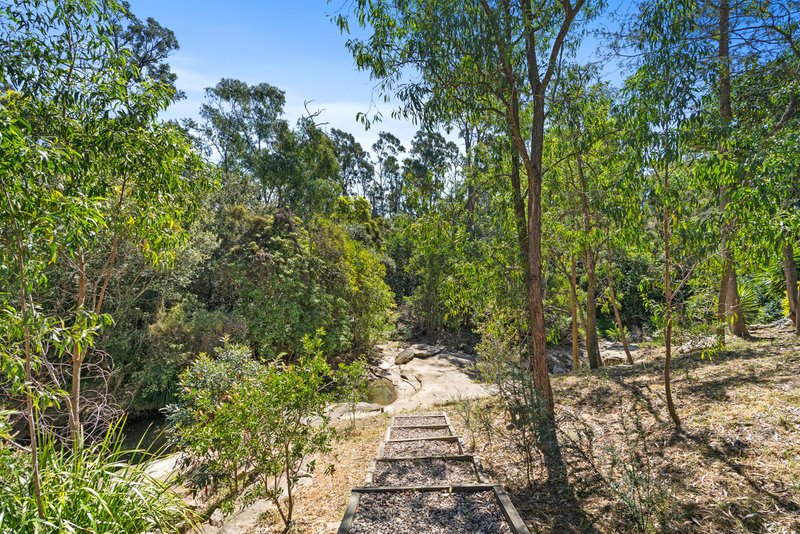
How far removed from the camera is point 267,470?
2.99 meters

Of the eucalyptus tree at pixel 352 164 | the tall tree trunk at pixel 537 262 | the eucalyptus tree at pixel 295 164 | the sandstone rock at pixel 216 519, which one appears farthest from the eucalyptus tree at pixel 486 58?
the eucalyptus tree at pixel 352 164

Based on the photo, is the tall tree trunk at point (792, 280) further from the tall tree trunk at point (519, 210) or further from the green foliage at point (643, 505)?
the green foliage at point (643, 505)

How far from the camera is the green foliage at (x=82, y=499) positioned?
2164 mm

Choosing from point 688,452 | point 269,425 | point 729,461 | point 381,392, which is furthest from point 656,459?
point 381,392

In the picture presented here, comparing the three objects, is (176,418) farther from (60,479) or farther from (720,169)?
(720,169)

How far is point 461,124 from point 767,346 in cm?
599

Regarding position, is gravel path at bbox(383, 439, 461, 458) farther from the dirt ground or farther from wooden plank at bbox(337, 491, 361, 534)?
wooden plank at bbox(337, 491, 361, 534)

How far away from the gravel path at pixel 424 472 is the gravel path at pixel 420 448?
0.22m

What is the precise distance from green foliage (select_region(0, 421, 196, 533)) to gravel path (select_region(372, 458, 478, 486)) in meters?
1.78

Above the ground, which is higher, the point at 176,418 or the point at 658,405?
the point at 176,418

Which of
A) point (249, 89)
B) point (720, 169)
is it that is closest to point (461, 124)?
point (720, 169)

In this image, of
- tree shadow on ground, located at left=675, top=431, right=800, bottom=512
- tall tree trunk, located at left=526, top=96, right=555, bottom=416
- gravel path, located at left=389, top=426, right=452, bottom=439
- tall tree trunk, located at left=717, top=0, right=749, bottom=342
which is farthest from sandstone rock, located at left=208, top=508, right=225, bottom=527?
tall tree trunk, located at left=717, top=0, right=749, bottom=342

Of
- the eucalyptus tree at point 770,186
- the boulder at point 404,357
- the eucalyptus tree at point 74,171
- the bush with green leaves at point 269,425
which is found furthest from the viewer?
the boulder at point 404,357

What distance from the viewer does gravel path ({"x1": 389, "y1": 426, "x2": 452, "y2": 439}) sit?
5276 mm
